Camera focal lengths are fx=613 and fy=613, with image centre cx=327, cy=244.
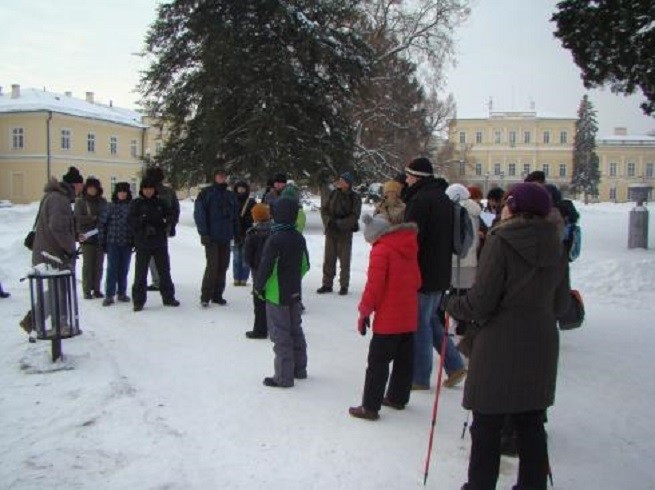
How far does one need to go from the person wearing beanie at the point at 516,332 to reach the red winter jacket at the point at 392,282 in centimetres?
137

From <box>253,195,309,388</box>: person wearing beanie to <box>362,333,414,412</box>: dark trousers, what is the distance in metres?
1.10

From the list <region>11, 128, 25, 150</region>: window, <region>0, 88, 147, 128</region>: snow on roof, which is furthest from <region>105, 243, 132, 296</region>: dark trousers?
<region>11, 128, 25, 150</region>: window

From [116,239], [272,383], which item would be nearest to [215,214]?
[116,239]

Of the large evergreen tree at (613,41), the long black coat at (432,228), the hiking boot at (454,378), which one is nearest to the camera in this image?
the long black coat at (432,228)

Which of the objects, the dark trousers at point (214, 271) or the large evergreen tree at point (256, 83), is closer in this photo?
the dark trousers at point (214, 271)

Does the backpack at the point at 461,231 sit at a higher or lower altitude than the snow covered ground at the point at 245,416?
higher

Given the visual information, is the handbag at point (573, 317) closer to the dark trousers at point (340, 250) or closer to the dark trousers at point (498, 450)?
the dark trousers at point (498, 450)

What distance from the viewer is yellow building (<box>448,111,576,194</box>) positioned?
9962cm

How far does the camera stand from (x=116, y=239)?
32.8 ft

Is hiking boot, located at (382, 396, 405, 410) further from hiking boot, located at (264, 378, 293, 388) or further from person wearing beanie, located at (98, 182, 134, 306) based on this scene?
person wearing beanie, located at (98, 182, 134, 306)

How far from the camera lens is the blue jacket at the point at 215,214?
9859 millimetres

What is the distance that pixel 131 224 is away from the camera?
31.3 ft

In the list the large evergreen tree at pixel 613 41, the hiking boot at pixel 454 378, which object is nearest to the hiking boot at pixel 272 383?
the hiking boot at pixel 454 378

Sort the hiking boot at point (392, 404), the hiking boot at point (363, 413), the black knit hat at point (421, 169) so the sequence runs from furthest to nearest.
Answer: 1. the black knit hat at point (421, 169)
2. the hiking boot at point (392, 404)
3. the hiking boot at point (363, 413)
